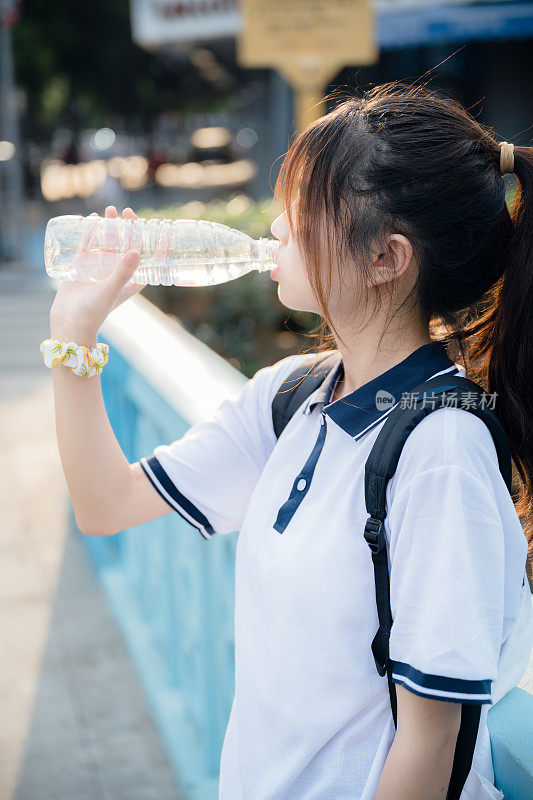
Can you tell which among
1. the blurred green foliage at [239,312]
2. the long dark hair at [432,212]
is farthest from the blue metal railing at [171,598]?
the blurred green foliage at [239,312]

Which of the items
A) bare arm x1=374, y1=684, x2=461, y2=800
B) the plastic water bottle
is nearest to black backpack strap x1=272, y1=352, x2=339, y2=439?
the plastic water bottle

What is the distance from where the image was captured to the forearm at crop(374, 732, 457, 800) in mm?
996

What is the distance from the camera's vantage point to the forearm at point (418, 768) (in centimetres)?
100

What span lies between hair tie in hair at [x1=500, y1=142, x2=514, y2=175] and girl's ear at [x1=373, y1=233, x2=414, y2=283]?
0.18 meters

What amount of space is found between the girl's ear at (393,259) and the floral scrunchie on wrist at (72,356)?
0.49 m

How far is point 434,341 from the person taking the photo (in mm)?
1243

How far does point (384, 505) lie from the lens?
1.04m

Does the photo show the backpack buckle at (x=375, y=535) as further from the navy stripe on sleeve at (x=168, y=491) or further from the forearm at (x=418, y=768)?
the navy stripe on sleeve at (x=168, y=491)

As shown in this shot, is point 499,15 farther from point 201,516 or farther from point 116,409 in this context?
point 201,516

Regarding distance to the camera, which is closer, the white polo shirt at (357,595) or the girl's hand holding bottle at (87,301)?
the white polo shirt at (357,595)

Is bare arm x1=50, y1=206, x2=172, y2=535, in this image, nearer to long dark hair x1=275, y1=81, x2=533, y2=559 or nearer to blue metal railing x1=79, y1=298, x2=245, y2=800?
long dark hair x1=275, y1=81, x2=533, y2=559

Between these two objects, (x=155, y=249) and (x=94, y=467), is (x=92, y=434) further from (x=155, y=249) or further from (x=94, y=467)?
(x=155, y=249)

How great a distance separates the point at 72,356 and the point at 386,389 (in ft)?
1.76

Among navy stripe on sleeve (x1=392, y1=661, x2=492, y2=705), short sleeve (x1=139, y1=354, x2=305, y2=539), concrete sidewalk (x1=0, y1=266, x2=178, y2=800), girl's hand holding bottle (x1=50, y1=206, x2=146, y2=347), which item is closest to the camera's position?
navy stripe on sleeve (x1=392, y1=661, x2=492, y2=705)
